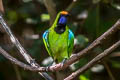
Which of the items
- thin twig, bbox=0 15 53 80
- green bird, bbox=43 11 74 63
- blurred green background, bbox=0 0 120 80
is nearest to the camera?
thin twig, bbox=0 15 53 80

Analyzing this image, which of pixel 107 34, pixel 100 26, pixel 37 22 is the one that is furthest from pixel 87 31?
pixel 107 34

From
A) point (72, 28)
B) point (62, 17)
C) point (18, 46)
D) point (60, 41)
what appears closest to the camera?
point (18, 46)

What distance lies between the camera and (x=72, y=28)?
2.98 meters

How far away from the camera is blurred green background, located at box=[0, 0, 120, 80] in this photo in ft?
9.79

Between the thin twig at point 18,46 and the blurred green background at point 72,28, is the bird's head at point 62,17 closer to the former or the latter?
the thin twig at point 18,46

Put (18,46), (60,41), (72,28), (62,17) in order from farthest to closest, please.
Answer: (72,28) → (60,41) → (62,17) → (18,46)

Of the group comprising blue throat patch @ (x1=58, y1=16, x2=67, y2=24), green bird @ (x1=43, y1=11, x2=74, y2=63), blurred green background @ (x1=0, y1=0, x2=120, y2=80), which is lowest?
blurred green background @ (x1=0, y1=0, x2=120, y2=80)

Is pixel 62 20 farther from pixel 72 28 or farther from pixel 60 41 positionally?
pixel 72 28

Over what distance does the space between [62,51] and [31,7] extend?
1.25 metres

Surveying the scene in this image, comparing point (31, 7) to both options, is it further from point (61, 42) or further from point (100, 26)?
point (61, 42)

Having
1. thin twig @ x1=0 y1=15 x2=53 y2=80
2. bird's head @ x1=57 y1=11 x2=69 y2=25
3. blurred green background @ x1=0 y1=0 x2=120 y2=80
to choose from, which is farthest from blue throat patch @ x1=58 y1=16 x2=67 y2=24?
blurred green background @ x1=0 y1=0 x2=120 y2=80

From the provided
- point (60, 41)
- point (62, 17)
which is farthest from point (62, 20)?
point (60, 41)

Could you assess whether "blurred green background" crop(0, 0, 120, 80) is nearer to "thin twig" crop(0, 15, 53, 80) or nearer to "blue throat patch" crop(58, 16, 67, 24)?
"blue throat patch" crop(58, 16, 67, 24)

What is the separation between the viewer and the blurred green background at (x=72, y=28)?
2984 mm
